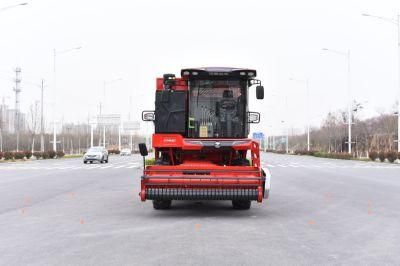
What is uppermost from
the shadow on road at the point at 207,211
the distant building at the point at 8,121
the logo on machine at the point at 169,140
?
the distant building at the point at 8,121

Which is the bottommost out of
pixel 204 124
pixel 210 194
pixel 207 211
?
pixel 207 211

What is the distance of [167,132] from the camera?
40.4 feet

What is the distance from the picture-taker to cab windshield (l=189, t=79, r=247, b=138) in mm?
12578

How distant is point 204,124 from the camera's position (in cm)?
1257

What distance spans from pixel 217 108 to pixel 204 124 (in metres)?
0.52

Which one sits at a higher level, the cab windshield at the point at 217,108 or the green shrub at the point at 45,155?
the cab windshield at the point at 217,108

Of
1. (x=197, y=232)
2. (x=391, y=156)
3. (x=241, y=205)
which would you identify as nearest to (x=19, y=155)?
(x=391, y=156)

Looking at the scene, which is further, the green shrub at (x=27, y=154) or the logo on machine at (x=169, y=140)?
the green shrub at (x=27, y=154)

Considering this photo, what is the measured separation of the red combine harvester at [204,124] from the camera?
1212 centimetres

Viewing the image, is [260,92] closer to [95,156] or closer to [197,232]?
[197,232]

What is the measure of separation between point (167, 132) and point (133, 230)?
10.1 ft

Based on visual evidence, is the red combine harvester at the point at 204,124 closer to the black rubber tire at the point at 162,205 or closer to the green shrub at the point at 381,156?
the black rubber tire at the point at 162,205

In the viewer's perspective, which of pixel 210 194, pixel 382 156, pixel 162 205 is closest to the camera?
pixel 210 194

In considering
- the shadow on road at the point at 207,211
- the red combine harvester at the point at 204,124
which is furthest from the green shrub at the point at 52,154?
the red combine harvester at the point at 204,124
